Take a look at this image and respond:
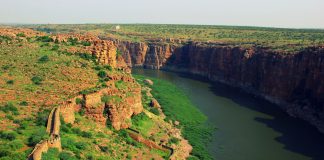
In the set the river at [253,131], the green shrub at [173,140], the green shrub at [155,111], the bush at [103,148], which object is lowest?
the river at [253,131]

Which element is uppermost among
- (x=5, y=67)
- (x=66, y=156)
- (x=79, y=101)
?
(x=5, y=67)

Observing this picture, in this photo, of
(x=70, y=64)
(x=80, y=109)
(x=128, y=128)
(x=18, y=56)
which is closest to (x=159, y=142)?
(x=128, y=128)

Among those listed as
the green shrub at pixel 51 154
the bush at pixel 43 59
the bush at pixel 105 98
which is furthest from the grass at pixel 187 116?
the green shrub at pixel 51 154

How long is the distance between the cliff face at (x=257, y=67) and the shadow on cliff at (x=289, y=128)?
1923 millimetres

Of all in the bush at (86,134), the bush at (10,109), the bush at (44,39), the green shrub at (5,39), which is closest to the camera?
the bush at (10,109)

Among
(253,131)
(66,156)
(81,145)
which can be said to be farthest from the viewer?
(253,131)

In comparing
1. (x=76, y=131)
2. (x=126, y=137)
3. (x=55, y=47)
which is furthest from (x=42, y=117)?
(x=55, y=47)

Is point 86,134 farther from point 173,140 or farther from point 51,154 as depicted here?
point 173,140

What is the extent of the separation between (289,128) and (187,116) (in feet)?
57.2

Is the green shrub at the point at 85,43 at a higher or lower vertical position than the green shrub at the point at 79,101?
higher

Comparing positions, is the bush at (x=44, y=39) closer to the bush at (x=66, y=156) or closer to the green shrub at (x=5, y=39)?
the green shrub at (x=5, y=39)

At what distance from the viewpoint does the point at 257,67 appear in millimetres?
95500

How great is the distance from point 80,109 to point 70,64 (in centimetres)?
1156

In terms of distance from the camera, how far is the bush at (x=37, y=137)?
3216cm
